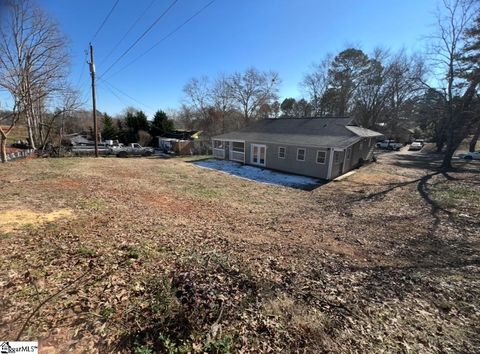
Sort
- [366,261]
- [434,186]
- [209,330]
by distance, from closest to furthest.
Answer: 1. [209,330]
2. [366,261]
3. [434,186]

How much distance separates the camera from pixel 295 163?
1759cm

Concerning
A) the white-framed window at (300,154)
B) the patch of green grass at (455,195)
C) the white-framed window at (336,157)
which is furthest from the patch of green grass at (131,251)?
the white-framed window at (300,154)

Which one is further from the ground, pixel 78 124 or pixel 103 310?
pixel 78 124

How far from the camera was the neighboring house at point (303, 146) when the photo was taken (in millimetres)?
16084

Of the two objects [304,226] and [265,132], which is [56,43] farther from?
[304,226]

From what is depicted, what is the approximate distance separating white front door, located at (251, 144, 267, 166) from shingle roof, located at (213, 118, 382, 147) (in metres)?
0.61

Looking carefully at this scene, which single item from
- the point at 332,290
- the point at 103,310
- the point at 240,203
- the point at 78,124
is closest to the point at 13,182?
the point at 240,203

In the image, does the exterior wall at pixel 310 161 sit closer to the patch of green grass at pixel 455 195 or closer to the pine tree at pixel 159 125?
the patch of green grass at pixel 455 195

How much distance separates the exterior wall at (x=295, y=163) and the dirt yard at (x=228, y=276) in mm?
7037

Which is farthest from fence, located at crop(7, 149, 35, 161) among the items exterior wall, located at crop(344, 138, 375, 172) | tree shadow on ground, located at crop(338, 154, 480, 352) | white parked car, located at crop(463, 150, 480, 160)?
white parked car, located at crop(463, 150, 480, 160)

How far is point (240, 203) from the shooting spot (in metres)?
9.98

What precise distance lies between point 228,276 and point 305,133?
1675cm

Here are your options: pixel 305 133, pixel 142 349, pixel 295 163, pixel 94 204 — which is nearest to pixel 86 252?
pixel 142 349

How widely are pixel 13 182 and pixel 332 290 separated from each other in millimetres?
12933
